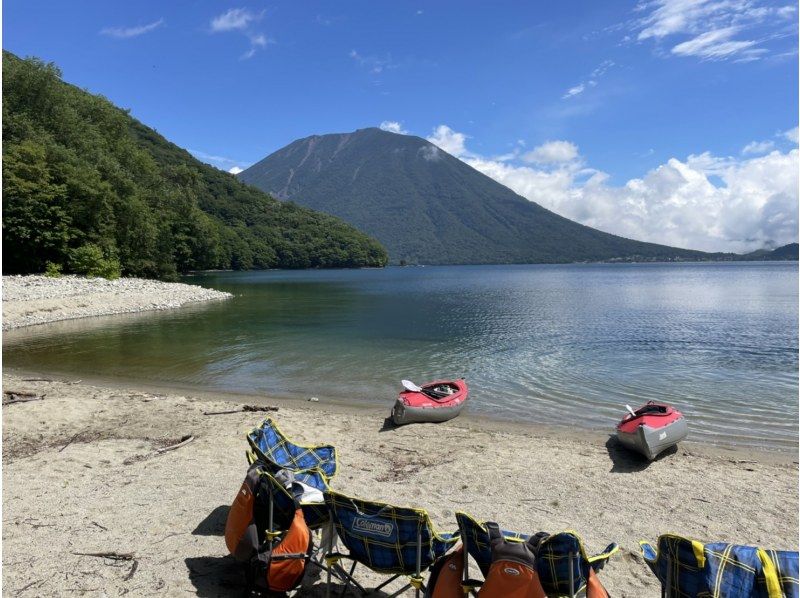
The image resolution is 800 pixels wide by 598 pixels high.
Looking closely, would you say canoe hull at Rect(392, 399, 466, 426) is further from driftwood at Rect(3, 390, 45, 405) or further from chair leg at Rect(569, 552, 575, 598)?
driftwood at Rect(3, 390, 45, 405)

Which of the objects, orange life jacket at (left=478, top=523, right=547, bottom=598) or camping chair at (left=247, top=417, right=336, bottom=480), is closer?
orange life jacket at (left=478, top=523, right=547, bottom=598)

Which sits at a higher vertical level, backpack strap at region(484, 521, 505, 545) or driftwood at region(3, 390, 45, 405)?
backpack strap at region(484, 521, 505, 545)

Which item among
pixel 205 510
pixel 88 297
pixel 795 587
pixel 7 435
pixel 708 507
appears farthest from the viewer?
pixel 88 297

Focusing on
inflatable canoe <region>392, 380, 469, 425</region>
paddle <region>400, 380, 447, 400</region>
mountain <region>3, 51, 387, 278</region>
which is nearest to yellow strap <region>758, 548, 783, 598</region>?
inflatable canoe <region>392, 380, 469, 425</region>

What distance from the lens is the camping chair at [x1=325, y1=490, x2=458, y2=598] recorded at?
4074mm

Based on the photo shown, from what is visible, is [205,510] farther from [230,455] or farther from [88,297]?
[88,297]

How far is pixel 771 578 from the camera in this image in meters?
3.16

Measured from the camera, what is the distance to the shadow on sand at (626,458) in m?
8.68

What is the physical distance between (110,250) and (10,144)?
439 inches

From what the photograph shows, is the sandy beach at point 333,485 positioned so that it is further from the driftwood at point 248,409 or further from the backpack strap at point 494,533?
the backpack strap at point 494,533

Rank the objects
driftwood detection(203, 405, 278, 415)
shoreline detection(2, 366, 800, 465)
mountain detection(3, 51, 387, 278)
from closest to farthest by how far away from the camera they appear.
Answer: shoreline detection(2, 366, 800, 465), driftwood detection(203, 405, 278, 415), mountain detection(3, 51, 387, 278)

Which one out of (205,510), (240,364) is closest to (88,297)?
(240,364)

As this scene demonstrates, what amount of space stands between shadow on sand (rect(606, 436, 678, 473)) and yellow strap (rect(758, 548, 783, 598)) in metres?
5.62

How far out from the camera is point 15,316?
26.4 meters
